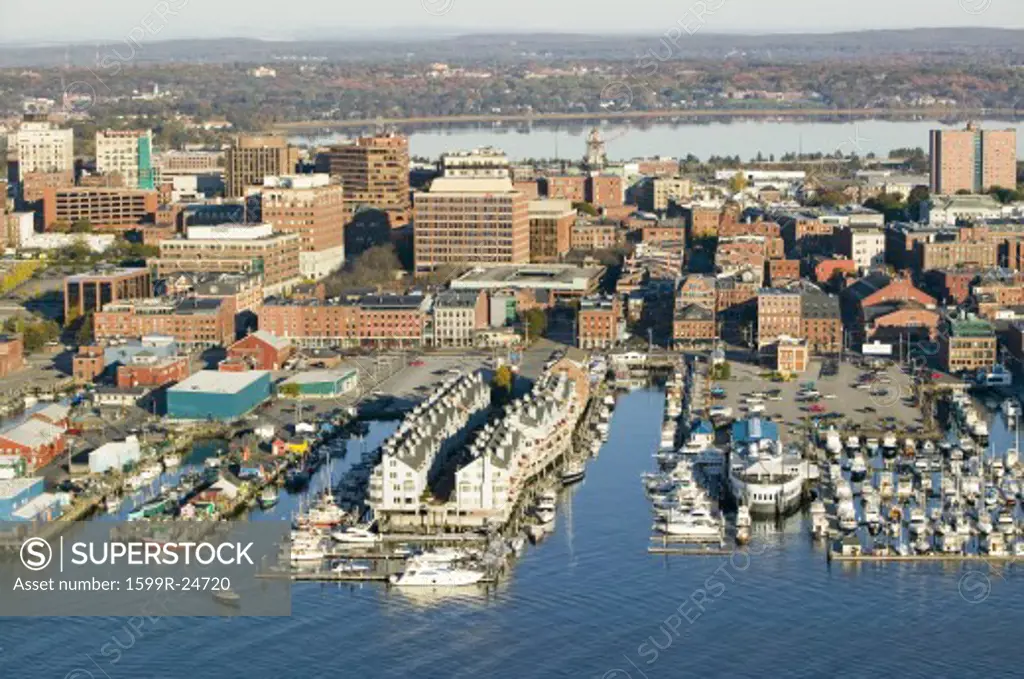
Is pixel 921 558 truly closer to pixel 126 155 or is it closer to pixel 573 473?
pixel 573 473

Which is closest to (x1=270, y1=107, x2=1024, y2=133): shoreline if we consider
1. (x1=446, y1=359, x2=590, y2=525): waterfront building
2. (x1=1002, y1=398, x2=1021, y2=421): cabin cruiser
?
(x1=1002, y1=398, x2=1021, y2=421): cabin cruiser

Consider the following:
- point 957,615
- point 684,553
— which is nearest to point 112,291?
point 684,553

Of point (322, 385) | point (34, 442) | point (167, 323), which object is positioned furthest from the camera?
point (167, 323)

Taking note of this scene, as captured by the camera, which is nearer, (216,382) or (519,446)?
(519,446)

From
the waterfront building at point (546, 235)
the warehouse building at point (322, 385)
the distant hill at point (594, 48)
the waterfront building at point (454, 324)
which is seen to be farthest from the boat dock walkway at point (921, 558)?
the distant hill at point (594, 48)

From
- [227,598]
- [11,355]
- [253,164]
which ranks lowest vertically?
[227,598]

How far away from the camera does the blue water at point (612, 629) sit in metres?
12.3

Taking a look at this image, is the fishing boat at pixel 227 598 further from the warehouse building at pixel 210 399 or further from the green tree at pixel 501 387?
the green tree at pixel 501 387

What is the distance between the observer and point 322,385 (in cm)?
2052

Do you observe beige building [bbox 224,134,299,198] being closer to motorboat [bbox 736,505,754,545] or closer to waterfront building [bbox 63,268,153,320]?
waterfront building [bbox 63,268,153,320]

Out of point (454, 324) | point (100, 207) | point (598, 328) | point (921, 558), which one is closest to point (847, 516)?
point (921, 558)

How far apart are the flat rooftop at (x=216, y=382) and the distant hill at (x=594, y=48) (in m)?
75.7

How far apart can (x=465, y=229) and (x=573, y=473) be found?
12066 millimetres

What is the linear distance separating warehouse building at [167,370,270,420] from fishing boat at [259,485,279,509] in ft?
10.2
